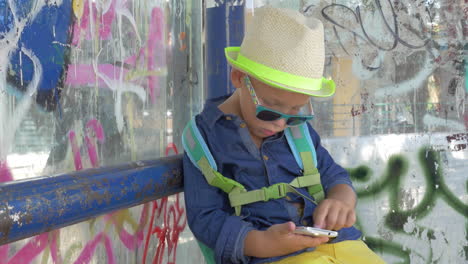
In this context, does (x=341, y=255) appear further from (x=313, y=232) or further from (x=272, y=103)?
(x=272, y=103)

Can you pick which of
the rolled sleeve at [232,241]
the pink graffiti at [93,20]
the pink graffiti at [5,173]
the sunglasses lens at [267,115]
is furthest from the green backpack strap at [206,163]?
the pink graffiti at [5,173]

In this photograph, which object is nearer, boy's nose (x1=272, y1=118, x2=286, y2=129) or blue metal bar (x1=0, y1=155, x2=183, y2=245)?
blue metal bar (x1=0, y1=155, x2=183, y2=245)

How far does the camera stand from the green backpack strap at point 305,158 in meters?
2.16

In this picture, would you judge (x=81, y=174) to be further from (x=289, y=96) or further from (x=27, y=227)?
(x=289, y=96)

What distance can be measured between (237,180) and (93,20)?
2.27ft

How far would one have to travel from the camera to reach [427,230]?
361cm

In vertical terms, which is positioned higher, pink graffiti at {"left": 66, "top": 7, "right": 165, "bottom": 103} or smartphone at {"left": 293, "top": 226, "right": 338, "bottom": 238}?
pink graffiti at {"left": 66, "top": 7, "right": 165, "bottom": 103}

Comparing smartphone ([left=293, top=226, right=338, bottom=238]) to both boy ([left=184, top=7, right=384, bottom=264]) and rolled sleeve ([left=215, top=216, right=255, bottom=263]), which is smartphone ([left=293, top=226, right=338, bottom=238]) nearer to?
boy ([left=184, top=7, right=384, bottom=264])

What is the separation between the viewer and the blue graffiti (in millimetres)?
1569

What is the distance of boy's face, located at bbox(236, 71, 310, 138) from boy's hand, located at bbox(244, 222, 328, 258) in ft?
1.11

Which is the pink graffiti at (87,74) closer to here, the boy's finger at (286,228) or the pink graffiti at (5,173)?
the pink graffiti at (5,173)

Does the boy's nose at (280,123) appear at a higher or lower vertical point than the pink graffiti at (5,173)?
higher

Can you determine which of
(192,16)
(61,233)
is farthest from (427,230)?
(61,233)

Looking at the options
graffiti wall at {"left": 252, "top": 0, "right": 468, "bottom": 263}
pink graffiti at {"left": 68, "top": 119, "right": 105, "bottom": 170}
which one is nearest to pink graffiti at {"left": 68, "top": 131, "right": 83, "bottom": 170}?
pink graffiti at {"left": 68, "top": 119, "right": 105, "bottom": 170}
